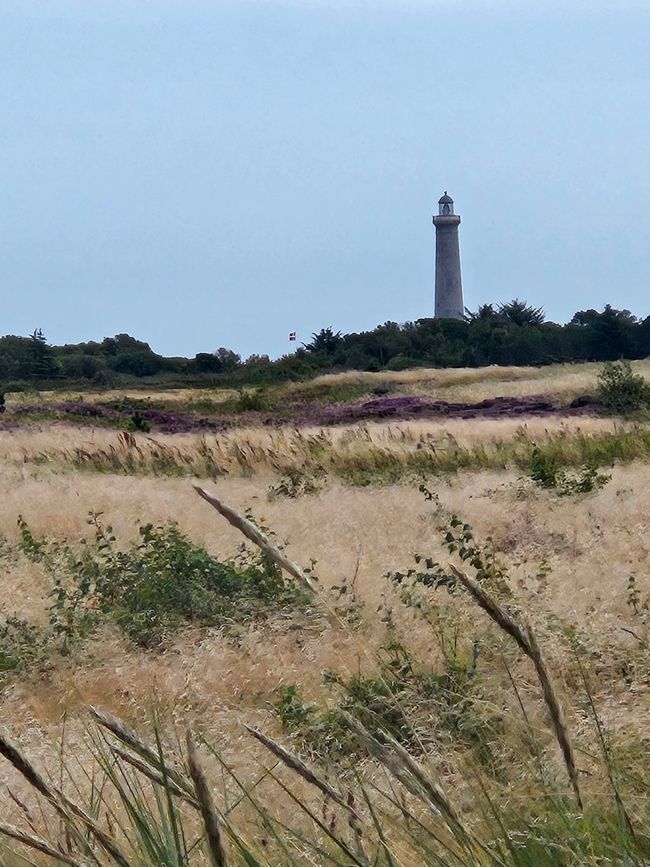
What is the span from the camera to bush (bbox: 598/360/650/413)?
92.3 feet

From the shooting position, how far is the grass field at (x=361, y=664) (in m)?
1.98

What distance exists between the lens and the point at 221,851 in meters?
1.34

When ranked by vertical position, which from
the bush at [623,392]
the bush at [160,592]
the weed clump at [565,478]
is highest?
the bush at [623,392]

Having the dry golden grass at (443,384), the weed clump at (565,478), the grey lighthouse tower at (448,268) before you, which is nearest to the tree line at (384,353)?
the dry golden grass at (443,384)

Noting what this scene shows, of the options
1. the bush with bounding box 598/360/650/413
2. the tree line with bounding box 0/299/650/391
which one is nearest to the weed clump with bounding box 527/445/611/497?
the bush with bounding box 598/360/650/413

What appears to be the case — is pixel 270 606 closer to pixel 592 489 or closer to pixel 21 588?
pixel 21 588

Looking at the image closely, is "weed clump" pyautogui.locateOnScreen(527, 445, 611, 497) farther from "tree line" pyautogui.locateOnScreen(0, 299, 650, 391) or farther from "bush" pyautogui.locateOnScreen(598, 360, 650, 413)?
"tree line" pyautogui.locateOnScreen(0, 299, 650, 391)

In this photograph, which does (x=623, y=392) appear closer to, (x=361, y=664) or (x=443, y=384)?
(x=443, y=384)

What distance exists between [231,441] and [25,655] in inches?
520

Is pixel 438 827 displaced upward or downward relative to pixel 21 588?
upward

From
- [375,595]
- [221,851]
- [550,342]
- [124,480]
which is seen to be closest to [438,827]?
[221,851]

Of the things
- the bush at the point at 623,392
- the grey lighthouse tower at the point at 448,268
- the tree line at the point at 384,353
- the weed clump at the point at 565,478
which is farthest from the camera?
the grey lighthouse tower at the point at 448,268

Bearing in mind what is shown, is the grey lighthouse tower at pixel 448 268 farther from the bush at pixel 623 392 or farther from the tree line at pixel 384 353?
the bush at pixel 623 392

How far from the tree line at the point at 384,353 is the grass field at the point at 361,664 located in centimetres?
3922
